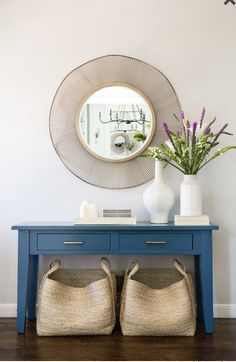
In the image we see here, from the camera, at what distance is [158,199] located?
109 inches

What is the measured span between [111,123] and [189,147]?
2.03 ft

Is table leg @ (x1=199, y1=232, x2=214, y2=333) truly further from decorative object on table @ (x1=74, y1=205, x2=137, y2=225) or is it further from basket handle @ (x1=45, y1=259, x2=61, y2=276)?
basket handle @ (x1=45, y1=259, x2=61, y2=276)

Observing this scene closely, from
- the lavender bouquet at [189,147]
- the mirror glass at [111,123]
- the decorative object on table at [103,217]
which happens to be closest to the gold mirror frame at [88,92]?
the mirror glass at [111,123]

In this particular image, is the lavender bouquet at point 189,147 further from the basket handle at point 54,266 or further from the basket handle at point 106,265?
the basket handle at point 54,266

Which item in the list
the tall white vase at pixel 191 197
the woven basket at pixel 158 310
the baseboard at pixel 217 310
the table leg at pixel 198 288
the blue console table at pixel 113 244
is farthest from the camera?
the baseboard at pixel 217 310

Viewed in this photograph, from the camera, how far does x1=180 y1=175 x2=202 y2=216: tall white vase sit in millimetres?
2764

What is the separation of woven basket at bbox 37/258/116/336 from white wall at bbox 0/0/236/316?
0.44m

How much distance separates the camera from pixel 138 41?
121 inches

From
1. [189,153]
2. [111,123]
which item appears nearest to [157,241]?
[189,153]

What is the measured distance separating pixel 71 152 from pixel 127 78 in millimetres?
691

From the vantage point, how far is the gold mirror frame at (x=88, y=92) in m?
3.05

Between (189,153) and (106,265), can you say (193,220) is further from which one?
(106,265)

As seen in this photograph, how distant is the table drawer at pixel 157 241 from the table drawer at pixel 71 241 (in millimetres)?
123

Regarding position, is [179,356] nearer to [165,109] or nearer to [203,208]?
[203,208]
